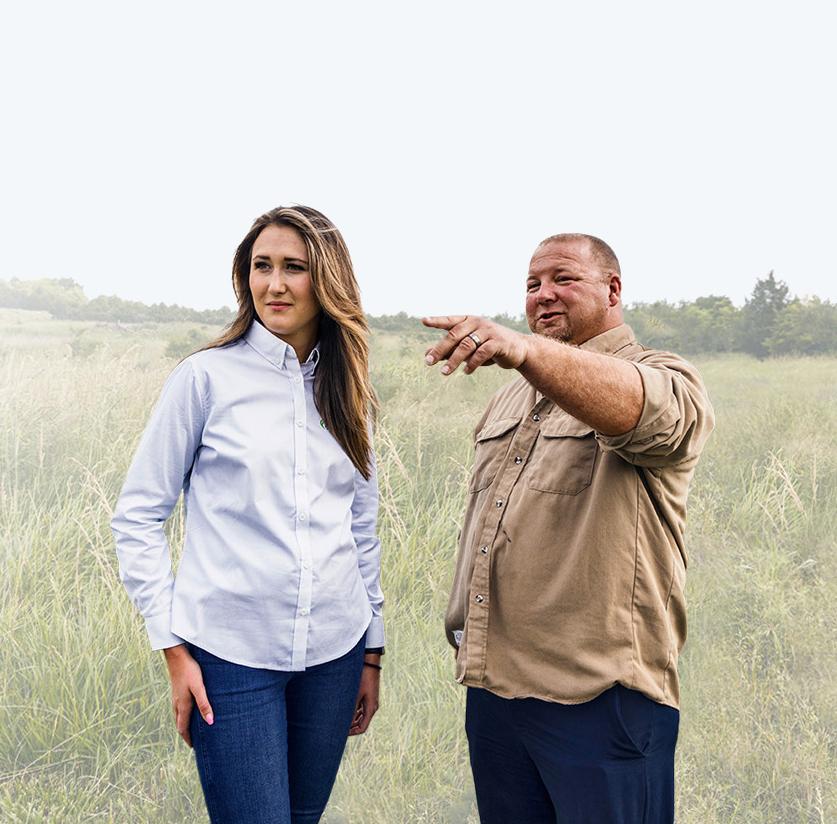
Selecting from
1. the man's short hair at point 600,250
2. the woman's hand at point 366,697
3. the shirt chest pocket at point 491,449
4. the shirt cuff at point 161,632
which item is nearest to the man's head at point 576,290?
the man's short hair at point 600,250

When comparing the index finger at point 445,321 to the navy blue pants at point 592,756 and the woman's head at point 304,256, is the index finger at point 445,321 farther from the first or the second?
the navy blue pants at point 592,756

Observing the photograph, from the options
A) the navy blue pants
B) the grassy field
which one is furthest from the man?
the grassy field

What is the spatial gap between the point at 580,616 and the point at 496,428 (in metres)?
0.48

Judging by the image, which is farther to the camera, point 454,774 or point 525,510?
point 454,774

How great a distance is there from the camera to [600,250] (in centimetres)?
175

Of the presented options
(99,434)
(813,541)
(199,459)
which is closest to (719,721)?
(813,541)

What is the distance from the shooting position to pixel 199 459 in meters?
1.45

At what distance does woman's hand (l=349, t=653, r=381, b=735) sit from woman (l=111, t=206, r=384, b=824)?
0.40 ft

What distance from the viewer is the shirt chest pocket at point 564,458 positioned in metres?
1.50

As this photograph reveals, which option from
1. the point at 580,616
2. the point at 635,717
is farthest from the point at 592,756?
the point at 580,616

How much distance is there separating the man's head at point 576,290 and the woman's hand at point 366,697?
82cm

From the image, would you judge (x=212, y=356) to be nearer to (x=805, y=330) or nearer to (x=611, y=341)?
(x=611, y=341)

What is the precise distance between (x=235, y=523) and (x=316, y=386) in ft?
1.05

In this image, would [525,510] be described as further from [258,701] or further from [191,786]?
[191,786]
